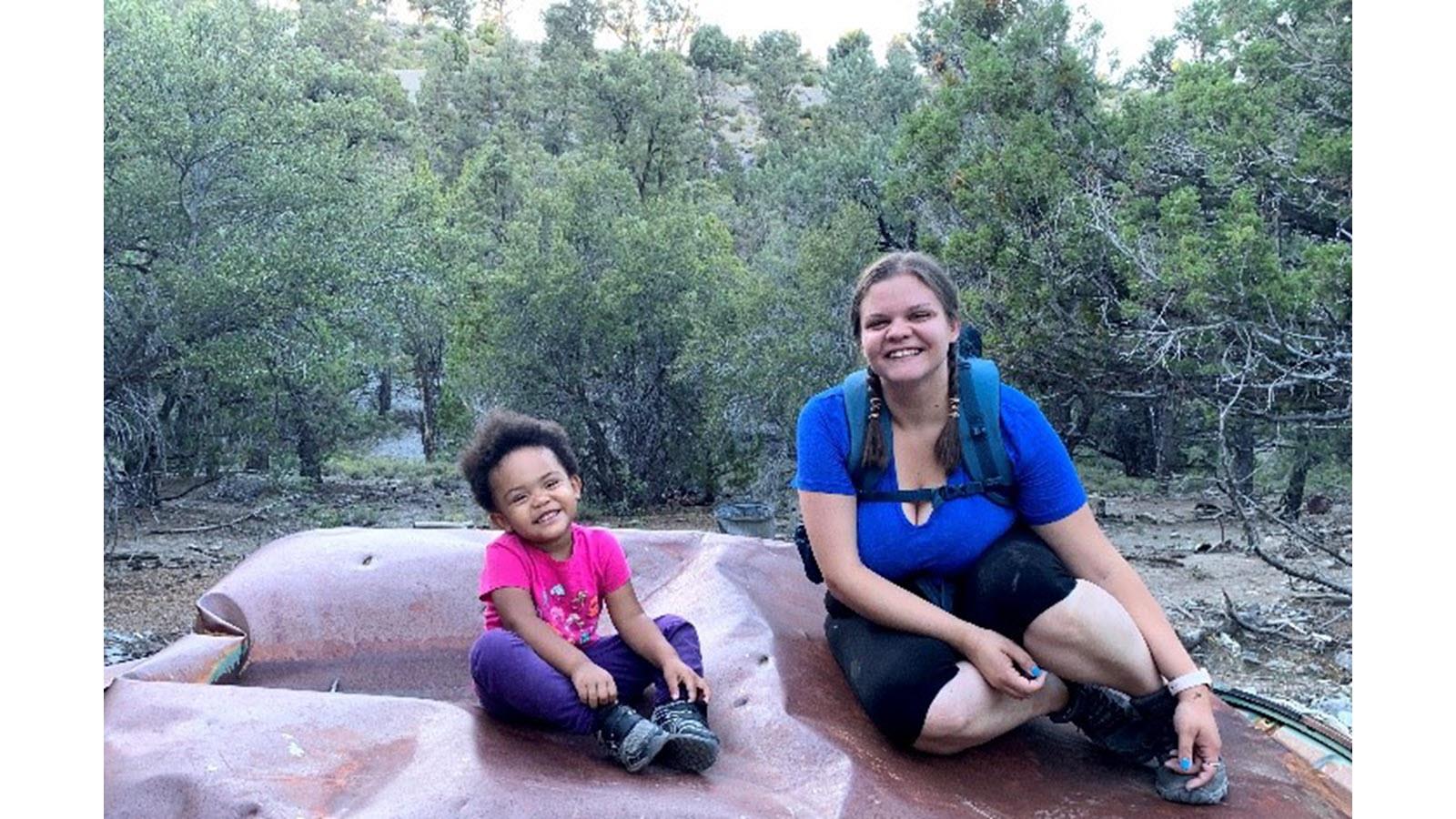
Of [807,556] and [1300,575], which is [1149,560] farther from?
[807,556]

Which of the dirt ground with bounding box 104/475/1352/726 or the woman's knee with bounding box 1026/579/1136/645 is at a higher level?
the woman's knee with bounding box 1026/579/1136/645

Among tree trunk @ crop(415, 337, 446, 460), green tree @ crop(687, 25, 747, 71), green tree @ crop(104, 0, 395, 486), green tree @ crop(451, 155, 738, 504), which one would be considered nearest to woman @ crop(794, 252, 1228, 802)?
green tree @ crop(104, 0, 395, 486)

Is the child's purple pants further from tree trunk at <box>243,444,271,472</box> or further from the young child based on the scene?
tree trunk at <box>243,444,271,472</box>

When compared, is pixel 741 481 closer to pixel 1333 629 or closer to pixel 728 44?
→ pixel 1333 629

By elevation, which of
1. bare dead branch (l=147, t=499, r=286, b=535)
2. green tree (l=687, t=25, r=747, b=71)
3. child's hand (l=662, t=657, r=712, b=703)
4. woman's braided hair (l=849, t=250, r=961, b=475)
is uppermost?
green tree (l=687, t=25, r=747, b=71)

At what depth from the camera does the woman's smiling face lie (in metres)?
2.34

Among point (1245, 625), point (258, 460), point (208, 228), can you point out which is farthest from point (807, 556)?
point (258, 460)

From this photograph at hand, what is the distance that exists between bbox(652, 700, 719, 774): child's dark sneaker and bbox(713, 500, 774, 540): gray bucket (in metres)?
4.44

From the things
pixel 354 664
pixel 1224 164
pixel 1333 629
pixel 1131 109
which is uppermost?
pixel 1131 109

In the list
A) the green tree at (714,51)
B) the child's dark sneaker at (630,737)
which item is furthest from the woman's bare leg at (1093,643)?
the green tree at (714,51)

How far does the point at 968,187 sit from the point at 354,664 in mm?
7241

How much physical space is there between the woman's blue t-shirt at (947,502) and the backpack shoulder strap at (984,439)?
0.07ft

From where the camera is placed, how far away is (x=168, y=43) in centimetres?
845

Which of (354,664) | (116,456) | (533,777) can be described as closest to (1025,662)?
(533,777)
